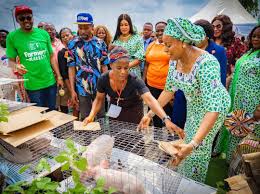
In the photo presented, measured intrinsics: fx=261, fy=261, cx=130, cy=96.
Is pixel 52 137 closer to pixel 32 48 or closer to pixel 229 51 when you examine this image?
pixel 32 48

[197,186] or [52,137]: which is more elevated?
[52,137]

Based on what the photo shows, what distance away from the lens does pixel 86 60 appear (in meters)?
3.30

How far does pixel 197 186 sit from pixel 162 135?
1.47 ft

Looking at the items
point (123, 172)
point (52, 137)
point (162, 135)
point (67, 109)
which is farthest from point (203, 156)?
point (67, 109)

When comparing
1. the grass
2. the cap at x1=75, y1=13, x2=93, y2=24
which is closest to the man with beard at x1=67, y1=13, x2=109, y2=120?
the cap at x1=75, y1=13, x2=93, y2=24

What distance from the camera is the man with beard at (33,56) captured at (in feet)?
10.8

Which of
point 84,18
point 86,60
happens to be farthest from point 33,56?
point 84,18

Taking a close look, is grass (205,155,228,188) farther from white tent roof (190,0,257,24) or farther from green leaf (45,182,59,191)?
white tent roof (190,0,257,24)

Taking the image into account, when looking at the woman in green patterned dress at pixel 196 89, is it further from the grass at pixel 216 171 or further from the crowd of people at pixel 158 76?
the grass at pixel 216 171

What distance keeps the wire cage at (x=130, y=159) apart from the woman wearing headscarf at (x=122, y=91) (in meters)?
0.23

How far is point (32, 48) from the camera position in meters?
3.38

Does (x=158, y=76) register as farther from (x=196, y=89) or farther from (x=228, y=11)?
(x=228, y=11)

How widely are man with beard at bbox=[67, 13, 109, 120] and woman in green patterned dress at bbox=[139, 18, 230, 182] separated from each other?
156cm

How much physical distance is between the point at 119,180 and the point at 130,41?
8.70 ft
